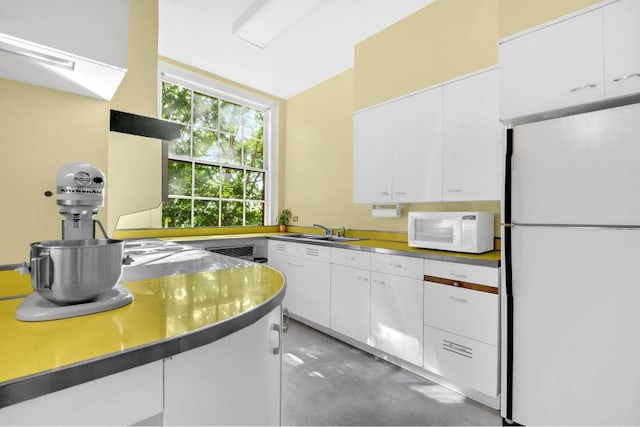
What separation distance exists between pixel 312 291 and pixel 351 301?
56cm

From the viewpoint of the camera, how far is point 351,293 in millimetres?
2873

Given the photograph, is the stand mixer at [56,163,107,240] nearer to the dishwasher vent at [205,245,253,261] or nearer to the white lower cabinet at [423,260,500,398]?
the white lower cabinet at [423,260,500,398]

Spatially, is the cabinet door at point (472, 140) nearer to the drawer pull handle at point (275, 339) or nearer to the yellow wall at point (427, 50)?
the yellow wall at point (427, 50)

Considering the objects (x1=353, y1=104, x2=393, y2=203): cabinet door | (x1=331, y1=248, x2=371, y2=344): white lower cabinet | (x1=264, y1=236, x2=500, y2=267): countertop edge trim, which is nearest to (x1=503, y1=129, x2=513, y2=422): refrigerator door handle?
(x1=264, y1=236, x2=500, y2=267): countertop edge trim

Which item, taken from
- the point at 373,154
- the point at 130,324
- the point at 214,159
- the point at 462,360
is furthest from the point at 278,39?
the point at 462,360

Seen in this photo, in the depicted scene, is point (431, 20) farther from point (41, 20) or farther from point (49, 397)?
point (49, 397)

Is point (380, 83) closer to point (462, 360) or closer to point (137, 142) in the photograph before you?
point (137, 142)

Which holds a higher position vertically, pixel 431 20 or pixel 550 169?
pixel 431 20

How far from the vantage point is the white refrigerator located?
59.1 inches

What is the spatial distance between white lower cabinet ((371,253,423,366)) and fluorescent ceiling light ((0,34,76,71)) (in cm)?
230

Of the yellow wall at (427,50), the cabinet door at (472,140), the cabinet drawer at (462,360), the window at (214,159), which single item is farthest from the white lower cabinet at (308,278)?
the yellow wall at (427,50)

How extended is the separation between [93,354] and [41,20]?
100 cm

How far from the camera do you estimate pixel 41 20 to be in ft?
2.97

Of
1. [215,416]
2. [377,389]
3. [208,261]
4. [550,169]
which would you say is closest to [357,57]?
[550,169]
